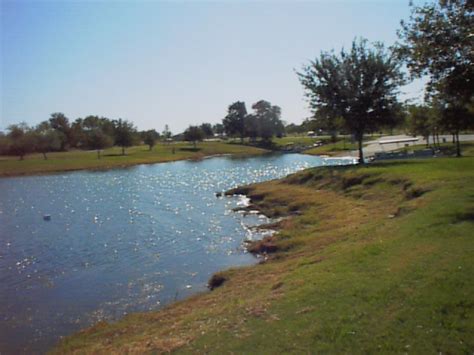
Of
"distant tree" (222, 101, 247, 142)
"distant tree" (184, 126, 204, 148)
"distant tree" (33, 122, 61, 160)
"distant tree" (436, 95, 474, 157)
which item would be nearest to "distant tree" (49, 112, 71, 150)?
"distant tree" (33, 122, 61, 160)

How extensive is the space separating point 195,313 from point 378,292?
4.95 metres

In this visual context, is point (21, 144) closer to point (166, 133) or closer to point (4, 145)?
point (4, 145)

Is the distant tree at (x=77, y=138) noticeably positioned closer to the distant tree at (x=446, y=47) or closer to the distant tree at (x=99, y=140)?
the distant tree at (x=99, y=140)

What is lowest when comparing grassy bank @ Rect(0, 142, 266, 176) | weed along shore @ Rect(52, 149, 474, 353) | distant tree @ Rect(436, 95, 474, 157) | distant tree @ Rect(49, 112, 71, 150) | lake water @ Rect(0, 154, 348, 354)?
lake water @ Rect(0, 154, 348, 354)

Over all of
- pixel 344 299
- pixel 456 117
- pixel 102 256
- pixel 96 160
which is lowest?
pixel 102 256

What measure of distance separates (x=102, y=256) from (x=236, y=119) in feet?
477

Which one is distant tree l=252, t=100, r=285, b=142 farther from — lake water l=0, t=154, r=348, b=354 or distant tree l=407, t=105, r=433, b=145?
lake water l=0, t=154, r=348, b=354

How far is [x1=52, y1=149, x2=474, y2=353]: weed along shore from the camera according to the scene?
7.89 m

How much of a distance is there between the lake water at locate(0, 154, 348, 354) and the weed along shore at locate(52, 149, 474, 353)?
1.77 m

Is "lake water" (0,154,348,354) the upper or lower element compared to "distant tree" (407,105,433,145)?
lower

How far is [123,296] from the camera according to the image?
16.1 metres

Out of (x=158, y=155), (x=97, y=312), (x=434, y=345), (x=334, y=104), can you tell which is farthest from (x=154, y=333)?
(x=158, y=155)

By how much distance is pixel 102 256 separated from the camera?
22.2 meters

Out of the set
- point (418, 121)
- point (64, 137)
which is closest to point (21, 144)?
point (64, 137)
